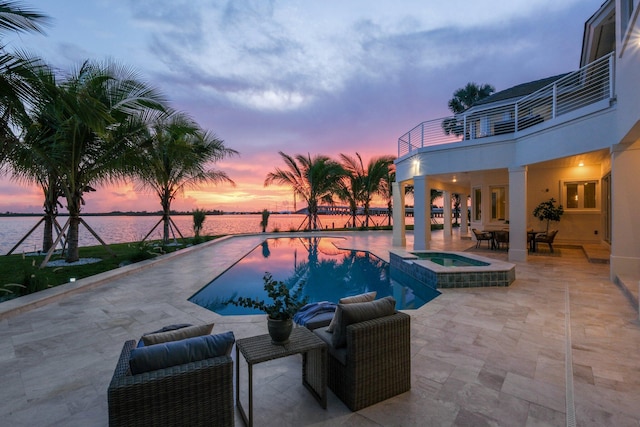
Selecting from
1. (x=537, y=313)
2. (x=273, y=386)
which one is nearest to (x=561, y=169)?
(x=537, y=313)

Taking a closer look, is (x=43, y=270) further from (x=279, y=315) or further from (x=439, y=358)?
(x=439, y=358)

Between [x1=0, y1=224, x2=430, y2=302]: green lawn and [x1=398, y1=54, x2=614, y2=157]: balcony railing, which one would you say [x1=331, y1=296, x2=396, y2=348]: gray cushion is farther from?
[x1=398, y1=54, x2=614, y2=157]: balcony railing

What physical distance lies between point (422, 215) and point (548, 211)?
4.88m

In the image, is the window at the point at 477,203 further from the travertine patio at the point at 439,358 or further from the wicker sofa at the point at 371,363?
the wicker sofa at the point at 371,363

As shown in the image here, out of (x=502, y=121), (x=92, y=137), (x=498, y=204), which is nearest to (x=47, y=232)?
(x=92, y=137)

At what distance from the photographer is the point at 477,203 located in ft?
49.3

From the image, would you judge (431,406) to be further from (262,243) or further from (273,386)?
(262,243)

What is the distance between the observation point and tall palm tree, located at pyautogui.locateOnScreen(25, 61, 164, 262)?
7078mm

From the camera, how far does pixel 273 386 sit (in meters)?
2.75

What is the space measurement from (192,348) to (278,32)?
12.4 m

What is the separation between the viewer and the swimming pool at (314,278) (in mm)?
6250

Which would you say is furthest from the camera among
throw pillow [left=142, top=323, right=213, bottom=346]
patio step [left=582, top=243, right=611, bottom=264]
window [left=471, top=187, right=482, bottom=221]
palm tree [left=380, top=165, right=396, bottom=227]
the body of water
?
palm tree [left=380, top=165, right=396, bottom=227]

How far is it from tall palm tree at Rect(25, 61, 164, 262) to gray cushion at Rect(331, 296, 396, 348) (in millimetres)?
6794

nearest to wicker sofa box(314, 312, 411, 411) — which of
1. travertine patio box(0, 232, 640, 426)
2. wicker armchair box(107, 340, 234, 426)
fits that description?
travertine patio box(0, 232, 640, 426)
